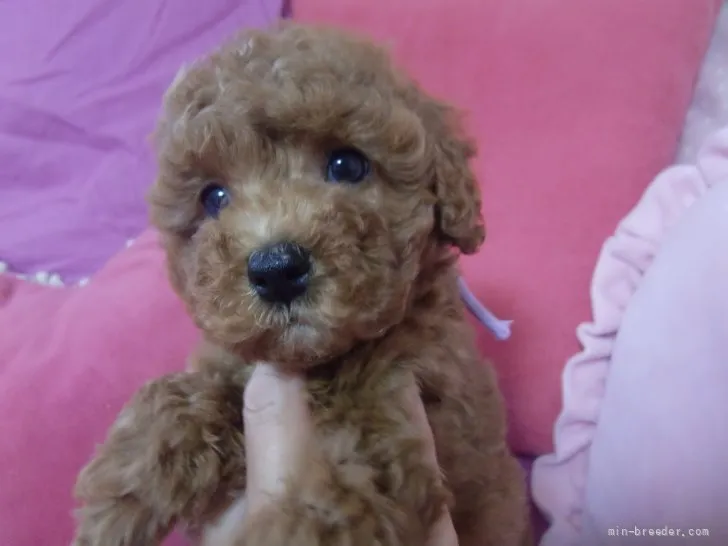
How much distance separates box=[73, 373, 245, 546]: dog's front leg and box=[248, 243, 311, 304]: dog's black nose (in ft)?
1.01

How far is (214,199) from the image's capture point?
1.34 metres

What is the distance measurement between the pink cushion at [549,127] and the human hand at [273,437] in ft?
2.71

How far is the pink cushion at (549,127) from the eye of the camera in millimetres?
2006

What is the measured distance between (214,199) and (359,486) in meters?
0.60

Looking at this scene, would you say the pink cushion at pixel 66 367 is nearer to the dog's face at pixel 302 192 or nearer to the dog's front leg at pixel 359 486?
the dog's face at pixel 302 192

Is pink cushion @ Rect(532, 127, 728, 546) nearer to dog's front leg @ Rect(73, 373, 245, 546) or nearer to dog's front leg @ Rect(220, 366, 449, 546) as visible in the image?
dog's front leg @ Rect(220, 366, 449, 546)

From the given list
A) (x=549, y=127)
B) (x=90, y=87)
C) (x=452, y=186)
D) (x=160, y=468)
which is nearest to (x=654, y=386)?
(x=452, y=186)

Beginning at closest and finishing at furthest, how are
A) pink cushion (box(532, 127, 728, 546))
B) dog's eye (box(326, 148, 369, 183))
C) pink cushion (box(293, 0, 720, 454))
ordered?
dog's eye (box(326, 148, 369, 183)) < pink cushion (box(532, 127, 728, 546)) < pink cushion (box(293, 0, 720, 454))

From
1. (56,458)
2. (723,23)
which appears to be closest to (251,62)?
(56,458)

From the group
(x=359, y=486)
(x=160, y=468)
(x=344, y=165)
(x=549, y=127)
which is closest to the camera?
(x=359, y=486)

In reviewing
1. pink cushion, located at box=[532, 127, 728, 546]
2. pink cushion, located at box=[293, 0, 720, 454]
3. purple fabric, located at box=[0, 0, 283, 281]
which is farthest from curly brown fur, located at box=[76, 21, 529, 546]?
purple fabric, located at box=[0, 0, 283, 281]

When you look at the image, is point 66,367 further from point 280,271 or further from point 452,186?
point 452,186

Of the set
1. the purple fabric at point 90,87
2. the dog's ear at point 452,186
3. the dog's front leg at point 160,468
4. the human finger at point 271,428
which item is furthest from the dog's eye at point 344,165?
the purple fabric at point 90,87

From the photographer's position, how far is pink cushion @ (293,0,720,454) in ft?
6.58
